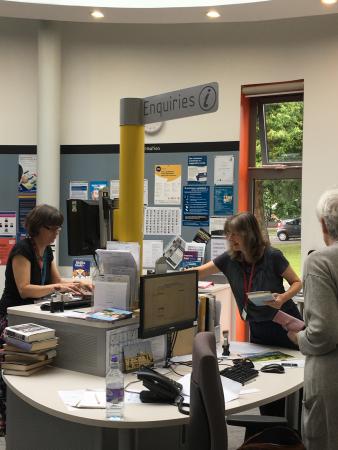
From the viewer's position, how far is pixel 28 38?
5746mm

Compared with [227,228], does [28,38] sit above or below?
above

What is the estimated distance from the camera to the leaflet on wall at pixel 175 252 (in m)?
5.48

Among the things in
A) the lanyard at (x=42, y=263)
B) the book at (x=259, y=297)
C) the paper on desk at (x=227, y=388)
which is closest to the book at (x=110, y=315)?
the paper on desk at (x=227, y=388)

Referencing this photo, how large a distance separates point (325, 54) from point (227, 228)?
7.50 feet

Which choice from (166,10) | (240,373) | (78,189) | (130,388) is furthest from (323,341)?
Result: (78,189)

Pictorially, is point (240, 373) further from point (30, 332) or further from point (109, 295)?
point (30, 332)

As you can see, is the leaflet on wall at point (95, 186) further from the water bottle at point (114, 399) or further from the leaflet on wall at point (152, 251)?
the water bottle at point (114, 399)

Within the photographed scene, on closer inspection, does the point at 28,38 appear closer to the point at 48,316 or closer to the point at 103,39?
the point at 103,39

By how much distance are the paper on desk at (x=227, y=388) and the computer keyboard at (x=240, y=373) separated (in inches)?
1.9

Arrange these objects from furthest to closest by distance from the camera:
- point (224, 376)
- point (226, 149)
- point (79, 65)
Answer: point (79, 65)
point (226, 149)
point (224, 376)

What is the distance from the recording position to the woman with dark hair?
11.4 ft

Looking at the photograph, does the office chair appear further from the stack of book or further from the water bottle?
the stack of book

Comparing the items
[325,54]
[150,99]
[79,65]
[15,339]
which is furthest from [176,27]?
[15,339]

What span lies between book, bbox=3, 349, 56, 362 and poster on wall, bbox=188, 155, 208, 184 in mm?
2869
